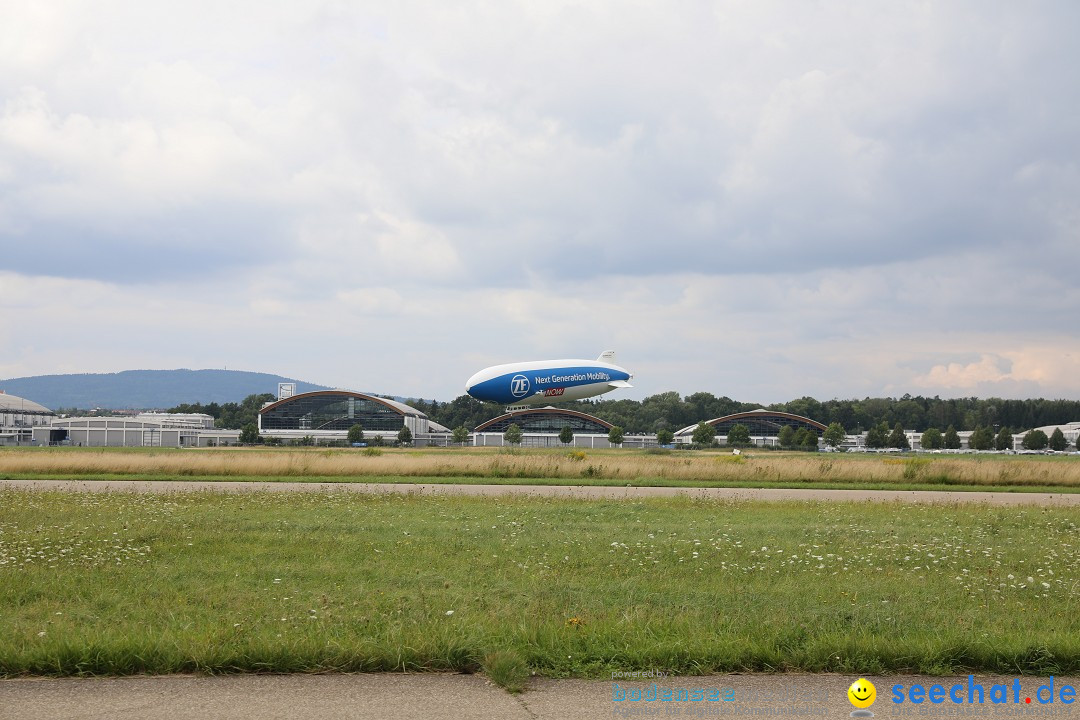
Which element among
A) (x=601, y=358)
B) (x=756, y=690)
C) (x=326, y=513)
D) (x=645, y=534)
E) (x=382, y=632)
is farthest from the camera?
(x=601, y=358)

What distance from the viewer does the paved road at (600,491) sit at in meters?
26.8

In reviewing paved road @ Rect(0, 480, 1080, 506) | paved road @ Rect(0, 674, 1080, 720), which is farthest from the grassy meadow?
paved road @ Rect(0, 674, 1080, 720)

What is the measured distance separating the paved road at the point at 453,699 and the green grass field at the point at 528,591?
29 cm

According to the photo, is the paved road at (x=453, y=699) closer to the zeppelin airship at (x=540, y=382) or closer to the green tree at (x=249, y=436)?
the zeppelin airship at (x=540, y=382)

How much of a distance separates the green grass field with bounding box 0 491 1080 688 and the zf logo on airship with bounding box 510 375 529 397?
24772 mm

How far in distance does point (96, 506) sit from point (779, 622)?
57.4ft

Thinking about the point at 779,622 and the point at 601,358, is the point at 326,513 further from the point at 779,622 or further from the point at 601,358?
the point at 601,358

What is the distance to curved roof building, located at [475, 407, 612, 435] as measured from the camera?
13325 centimetres

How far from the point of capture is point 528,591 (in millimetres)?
11148

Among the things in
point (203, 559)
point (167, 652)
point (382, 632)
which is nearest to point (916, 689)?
point (382, 632)

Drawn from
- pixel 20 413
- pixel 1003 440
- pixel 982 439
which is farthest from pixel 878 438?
pixel 20 413

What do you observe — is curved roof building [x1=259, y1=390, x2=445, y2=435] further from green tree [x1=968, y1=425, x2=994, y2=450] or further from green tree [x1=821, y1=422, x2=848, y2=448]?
green tree [x1=968, y1=425, x2=994, y2=450]

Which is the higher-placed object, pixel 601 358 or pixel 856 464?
pixel 601 358

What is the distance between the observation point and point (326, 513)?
65.4 ft
